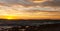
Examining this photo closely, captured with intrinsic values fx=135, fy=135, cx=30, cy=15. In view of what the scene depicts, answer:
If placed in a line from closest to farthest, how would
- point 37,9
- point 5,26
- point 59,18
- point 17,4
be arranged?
point 17,4 → point 37,9 → point 59,18 → point 5,26

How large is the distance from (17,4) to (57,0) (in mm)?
386

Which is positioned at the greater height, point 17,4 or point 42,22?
point 17,4

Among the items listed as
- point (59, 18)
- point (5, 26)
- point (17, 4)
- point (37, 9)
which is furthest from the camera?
point (5, 26)

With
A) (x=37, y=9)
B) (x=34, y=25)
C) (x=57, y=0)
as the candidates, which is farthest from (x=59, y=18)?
(x=57, y=0)

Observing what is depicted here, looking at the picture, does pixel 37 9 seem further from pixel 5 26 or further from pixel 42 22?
pixel 5 26

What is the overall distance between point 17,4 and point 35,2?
182 millimetres

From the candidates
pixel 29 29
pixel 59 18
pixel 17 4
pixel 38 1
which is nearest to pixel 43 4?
pixel 38 1

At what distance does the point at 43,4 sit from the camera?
1.33 metres

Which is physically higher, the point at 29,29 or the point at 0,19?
the point at 0,19

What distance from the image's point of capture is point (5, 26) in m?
2.03

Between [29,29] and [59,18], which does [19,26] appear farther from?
[59,18]

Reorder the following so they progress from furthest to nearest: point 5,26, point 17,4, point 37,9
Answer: point 5,26 < point 37,9 < point 17,4

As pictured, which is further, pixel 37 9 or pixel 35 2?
pixel 37 9

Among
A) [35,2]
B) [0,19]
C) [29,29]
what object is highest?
[35,2]
